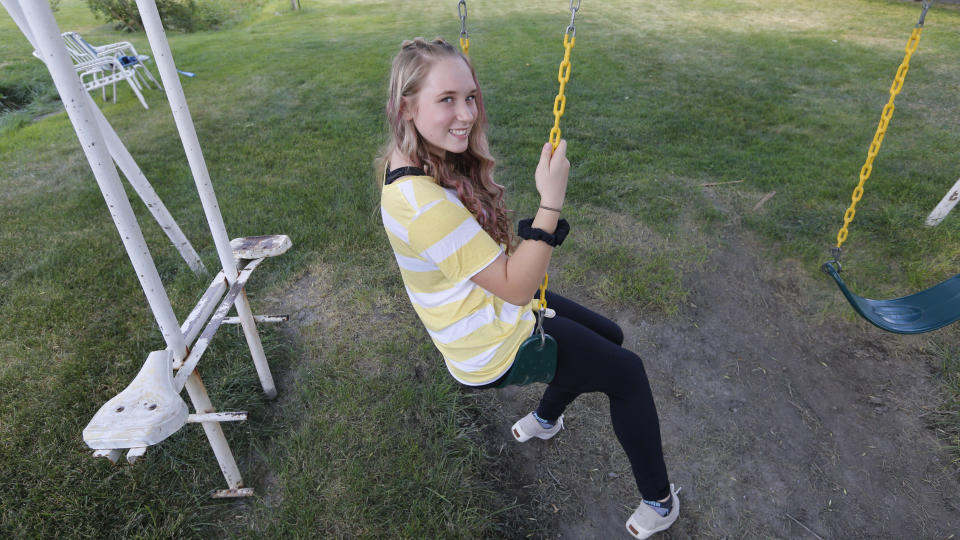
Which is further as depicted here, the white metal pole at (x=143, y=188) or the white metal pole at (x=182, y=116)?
the white metal pole at (x=143, y=188)

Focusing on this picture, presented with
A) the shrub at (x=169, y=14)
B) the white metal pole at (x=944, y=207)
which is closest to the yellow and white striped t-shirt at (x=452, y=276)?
the white metal pole at (x=944, y=207)

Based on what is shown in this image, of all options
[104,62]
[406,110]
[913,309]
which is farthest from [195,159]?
[104,62]

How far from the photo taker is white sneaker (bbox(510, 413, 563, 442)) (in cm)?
235

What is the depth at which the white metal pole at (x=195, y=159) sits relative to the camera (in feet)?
5.43

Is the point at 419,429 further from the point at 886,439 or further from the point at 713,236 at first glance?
the point at 713,236

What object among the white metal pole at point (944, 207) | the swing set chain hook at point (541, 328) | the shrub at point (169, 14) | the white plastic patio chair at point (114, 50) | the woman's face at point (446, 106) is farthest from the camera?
the shrub at point (169, 14)

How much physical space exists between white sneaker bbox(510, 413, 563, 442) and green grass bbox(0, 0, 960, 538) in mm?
233

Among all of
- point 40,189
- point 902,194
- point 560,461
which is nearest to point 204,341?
point 560,461

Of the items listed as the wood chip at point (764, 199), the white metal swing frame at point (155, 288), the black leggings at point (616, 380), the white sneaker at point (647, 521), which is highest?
the white metal swing frame at point (155, 288)

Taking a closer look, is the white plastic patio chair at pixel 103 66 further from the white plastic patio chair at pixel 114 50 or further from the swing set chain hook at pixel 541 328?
the swing set chain hook at pixel 541 328

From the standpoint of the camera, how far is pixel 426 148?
156 cm

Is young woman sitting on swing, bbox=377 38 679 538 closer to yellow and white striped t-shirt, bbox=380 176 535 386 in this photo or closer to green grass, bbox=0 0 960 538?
yellow and white striped t-shirt, bbox=380 176 535 386

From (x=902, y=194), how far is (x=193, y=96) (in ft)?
25.9

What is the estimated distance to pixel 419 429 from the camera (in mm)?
2371
